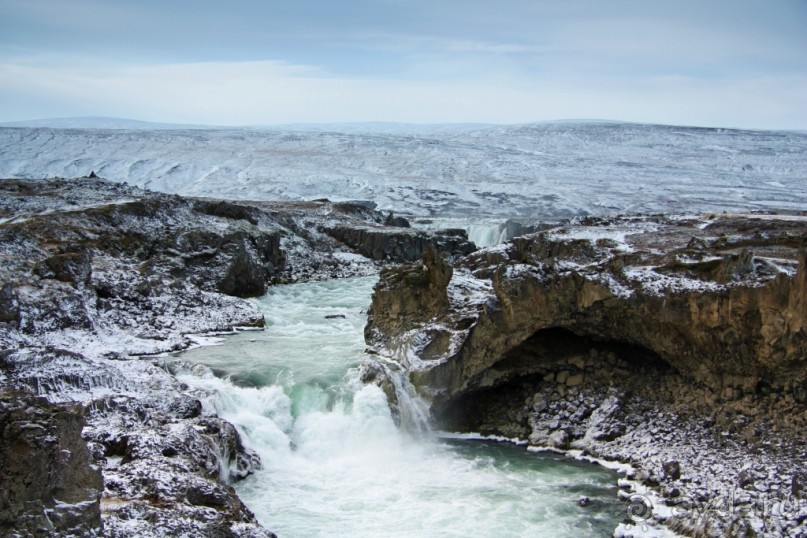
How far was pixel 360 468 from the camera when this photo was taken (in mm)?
16891

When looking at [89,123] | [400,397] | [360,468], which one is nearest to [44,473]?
[360,468]

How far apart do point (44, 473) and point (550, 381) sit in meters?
13.1

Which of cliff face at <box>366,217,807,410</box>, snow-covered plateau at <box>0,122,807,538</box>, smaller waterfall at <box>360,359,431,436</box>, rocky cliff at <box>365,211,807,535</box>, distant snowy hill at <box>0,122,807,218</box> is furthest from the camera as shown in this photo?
distant snowy hill at <box>0,122,807,218</box>

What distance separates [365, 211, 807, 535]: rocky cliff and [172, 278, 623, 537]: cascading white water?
1091mm

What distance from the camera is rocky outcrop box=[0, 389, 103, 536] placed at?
Result: 820 cm

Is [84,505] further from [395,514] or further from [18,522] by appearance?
[395,514]

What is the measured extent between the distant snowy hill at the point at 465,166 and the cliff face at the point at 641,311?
126ft

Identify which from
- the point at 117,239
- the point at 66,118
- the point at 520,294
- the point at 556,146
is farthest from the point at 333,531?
the point at 66,118

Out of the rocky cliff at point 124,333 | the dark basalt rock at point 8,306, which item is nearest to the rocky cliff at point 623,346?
the rocky cliff at point 124,333

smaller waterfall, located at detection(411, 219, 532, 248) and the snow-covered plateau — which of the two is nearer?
the snow-covered plateau

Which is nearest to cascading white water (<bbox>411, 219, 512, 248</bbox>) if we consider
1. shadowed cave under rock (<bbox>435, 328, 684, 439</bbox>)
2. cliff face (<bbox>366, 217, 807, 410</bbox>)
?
cliff face (<bbox>366, 217, 807, 410</bbox>)

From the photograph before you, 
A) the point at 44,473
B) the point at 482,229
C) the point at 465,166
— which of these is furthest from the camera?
the point at 465,166

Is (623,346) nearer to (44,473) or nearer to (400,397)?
(400,397)

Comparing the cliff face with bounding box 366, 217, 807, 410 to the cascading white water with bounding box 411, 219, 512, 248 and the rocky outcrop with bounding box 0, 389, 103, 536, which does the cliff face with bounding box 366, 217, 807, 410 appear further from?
the cascading white water with bounding box 411, 219, 512, 248
